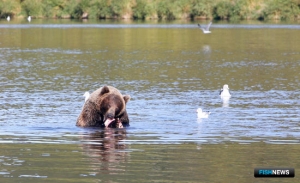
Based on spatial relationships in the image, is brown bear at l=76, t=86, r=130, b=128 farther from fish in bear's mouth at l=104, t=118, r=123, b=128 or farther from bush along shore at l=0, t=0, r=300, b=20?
bush along shore at l=0, t=0, r=300, b=20

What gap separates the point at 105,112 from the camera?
646 inches

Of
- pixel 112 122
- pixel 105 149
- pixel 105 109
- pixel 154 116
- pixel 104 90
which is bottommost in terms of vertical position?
pixel 154 116

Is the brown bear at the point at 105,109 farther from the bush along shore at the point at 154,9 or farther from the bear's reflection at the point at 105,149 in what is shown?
the bush along shore at the point at 154,9

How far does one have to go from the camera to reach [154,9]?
320 ft

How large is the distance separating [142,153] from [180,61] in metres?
25.3

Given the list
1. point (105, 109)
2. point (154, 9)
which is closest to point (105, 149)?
point (105, 109)

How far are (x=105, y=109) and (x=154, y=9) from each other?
8206 centimetres

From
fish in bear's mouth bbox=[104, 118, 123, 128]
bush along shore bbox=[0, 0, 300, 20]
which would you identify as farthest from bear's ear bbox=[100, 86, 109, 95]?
bush along shore bbox=[0, 0, 300, 20]

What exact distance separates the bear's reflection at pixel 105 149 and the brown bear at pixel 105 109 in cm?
23

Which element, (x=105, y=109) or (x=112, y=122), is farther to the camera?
(x=112, y=122)

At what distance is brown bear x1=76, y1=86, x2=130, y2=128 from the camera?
16.1 meters

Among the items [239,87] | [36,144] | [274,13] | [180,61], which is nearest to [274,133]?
[36,144]

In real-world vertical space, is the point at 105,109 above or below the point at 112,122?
above

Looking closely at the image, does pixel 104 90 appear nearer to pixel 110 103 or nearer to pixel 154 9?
pixel 110 103
